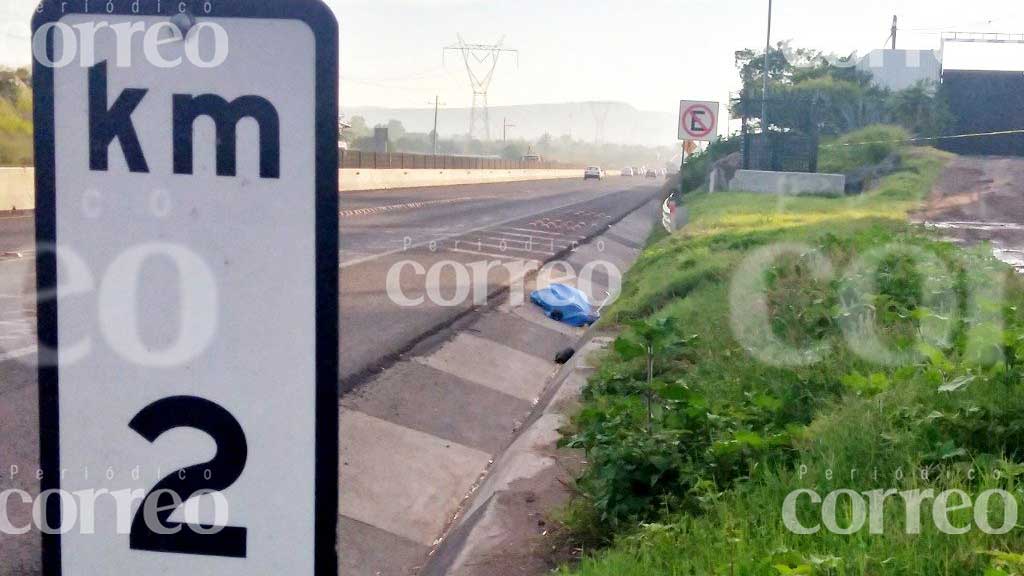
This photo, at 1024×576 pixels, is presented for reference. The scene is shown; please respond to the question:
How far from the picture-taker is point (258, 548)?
140 centimetres

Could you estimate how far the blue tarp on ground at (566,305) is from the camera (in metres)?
14.2

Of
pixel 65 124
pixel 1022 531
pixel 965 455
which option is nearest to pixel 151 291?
pixel 65 124

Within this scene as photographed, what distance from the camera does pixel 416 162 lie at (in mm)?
51438

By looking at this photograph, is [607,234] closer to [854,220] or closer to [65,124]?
[854,220]

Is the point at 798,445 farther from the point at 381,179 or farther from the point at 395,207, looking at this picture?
the point at 381,179

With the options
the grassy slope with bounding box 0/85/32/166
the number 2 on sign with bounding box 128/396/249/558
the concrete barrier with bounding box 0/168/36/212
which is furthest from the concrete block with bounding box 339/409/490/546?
the concrete barrier with bounding box 0/168/36/212

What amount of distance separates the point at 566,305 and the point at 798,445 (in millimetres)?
9619

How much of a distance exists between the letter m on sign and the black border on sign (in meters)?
0.06

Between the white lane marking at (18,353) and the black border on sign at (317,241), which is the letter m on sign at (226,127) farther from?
the white lane marking at (18,353)

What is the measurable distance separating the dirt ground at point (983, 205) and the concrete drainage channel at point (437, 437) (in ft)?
19.1

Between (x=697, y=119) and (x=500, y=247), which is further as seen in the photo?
(x=697, y=119)

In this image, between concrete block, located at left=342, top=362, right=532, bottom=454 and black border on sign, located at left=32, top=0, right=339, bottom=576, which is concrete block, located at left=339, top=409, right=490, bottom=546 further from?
black border on sign, located at left=32, top=0, right=339, bottom=576

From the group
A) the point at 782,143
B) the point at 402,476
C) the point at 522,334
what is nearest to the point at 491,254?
the point at 522,334

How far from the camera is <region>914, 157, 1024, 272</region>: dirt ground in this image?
16.3 metres
